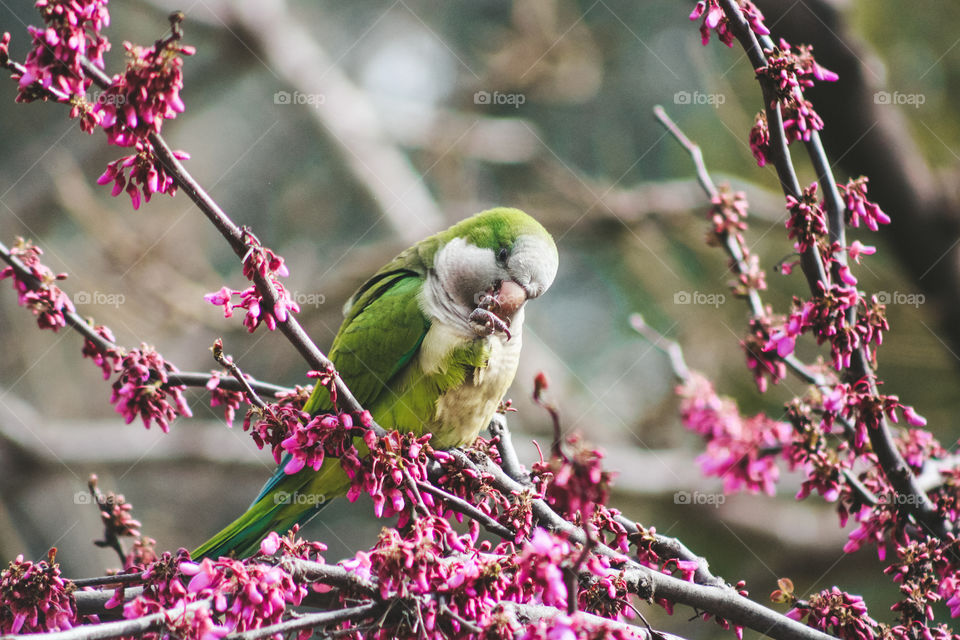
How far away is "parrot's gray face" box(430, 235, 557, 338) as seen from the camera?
2900 millimetres

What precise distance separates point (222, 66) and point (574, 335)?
15.3 ft

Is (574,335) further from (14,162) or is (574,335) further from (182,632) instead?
(182,632)

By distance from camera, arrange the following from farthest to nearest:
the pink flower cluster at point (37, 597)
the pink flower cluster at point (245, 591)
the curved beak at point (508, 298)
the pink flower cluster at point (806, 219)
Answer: the curved beak at point (508, 298), the pink flower cluster at point (806, 219), the pink flower cluster at point (37, 597), the pink flower cluster at point (245, 591)

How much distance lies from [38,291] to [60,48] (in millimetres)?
875

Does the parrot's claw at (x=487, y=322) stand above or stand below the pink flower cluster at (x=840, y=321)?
above

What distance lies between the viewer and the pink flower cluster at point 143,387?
2143 millimetres

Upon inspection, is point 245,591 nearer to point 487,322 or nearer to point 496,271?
point 487,322

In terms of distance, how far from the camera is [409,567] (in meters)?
1.57

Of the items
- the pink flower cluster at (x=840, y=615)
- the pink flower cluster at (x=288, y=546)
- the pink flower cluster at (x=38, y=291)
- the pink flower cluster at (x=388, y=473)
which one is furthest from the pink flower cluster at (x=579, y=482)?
the pink flower cluster at (x=38, y=291)

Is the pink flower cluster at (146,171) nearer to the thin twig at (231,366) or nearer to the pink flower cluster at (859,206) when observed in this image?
the thin twig at (231,366)

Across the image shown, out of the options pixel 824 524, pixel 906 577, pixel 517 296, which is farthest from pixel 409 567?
pixel 824 524

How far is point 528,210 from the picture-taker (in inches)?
256

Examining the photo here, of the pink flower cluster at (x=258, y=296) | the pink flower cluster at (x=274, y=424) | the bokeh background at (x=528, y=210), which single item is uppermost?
the bokeh background at (x=528, y=210)

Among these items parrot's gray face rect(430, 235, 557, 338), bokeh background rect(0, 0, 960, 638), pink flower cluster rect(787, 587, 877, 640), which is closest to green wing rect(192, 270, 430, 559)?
parrot's gray face rect(430, 235, 557, 338)
